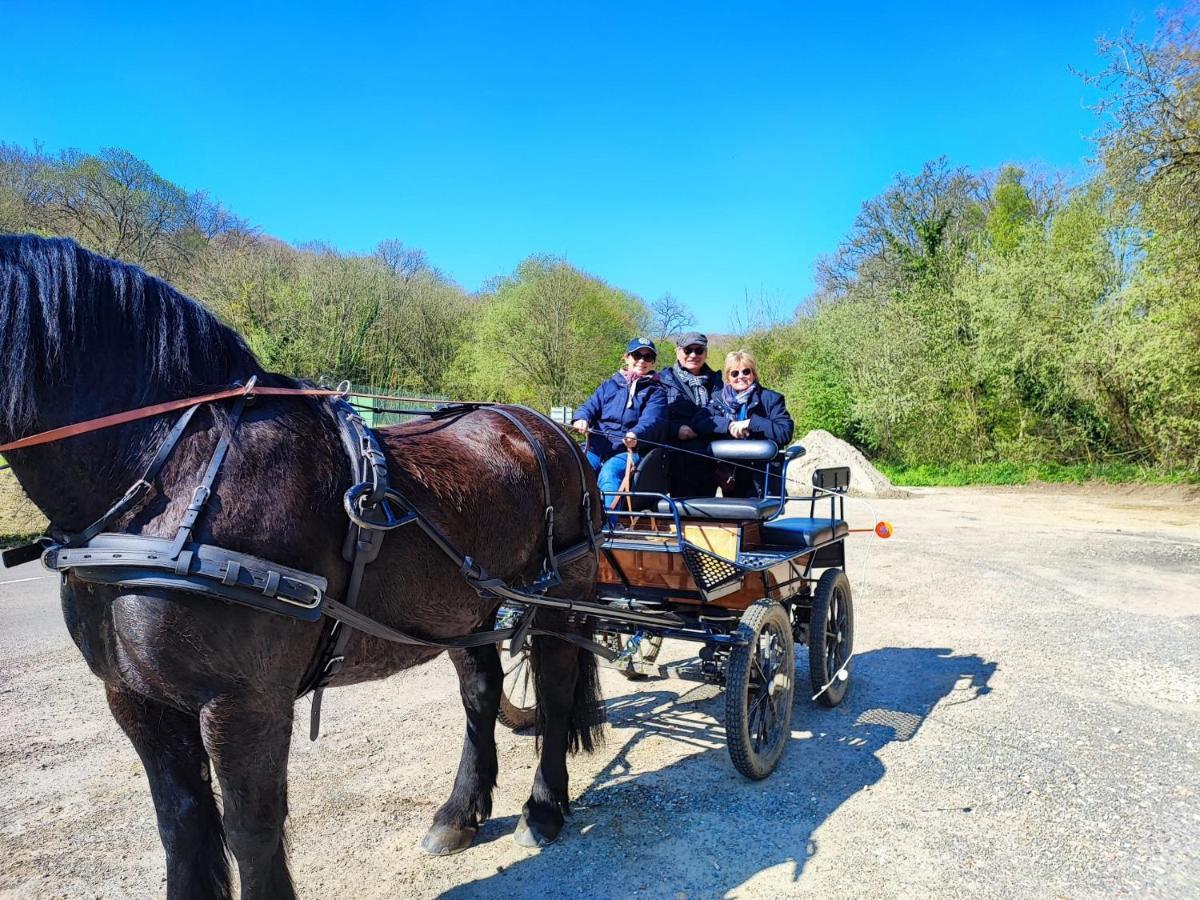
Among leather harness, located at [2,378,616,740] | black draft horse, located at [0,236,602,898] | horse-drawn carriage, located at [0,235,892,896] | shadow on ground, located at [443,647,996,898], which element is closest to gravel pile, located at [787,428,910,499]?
shadow on ground, located at [443,647,996,898]

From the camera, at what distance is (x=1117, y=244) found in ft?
62.0

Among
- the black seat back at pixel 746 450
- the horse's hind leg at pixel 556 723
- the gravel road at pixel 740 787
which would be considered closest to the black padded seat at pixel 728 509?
the black seat back at pixel 746 450

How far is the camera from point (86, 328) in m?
1.81

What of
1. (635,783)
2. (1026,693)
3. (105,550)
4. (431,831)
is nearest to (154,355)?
(105,550)

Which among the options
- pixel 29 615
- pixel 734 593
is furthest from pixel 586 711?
pixel 29 615

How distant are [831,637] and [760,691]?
131 centimetres

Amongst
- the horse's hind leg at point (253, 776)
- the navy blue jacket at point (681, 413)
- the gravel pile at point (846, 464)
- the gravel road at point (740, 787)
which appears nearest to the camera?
the horse's hind leg at point (253, 776)

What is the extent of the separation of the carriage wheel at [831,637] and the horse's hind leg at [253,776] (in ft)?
10.9

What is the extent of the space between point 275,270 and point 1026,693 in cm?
2574

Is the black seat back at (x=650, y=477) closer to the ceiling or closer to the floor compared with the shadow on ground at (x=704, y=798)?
closer to the ceiling

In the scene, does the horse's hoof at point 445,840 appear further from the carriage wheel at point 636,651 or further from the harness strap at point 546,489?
the carriage wheel at point 636,651

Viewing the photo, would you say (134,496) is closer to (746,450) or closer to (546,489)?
(546,489)

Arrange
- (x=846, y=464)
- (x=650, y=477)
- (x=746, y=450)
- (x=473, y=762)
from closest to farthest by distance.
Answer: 1. (x=473, y=762)
2. (x=746, y=450)
3. (x=650, y=477)
4. (x=846, y=464)

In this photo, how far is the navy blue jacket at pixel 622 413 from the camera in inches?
181
